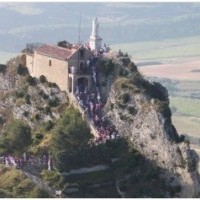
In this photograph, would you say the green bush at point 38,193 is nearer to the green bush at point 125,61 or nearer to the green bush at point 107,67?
the green bush at point 107,67

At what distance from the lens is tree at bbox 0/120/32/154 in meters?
73.2

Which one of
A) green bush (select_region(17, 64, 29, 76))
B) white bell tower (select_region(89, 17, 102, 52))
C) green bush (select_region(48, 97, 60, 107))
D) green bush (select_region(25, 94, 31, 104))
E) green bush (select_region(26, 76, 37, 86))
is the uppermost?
white bell tower (select_region(89, 17, 102, 52))

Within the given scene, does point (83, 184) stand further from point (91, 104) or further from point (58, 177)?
point (91, 104)

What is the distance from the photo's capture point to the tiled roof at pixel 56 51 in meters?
80.5

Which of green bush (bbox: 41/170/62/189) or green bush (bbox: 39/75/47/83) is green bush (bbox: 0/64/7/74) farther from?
green bush (bbox: 41/170/62/189)

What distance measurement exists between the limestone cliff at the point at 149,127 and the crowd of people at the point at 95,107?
708 mm

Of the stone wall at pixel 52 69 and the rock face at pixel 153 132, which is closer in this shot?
the rock face at pixel 153 132

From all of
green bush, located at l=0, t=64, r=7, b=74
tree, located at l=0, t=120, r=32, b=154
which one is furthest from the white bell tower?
tree, located at l=0, t=120, r=32, b=154

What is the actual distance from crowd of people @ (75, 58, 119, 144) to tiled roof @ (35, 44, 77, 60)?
2708 mm

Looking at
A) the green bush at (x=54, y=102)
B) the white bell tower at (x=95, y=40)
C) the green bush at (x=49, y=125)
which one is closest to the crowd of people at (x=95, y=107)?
the green bush at (x=54, y=102)

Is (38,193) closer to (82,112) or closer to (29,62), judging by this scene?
(82,112)

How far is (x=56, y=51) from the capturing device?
82.8 m

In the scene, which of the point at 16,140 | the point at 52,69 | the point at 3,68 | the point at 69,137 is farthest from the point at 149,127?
the point at 3,68

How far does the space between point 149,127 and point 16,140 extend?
1215cm
